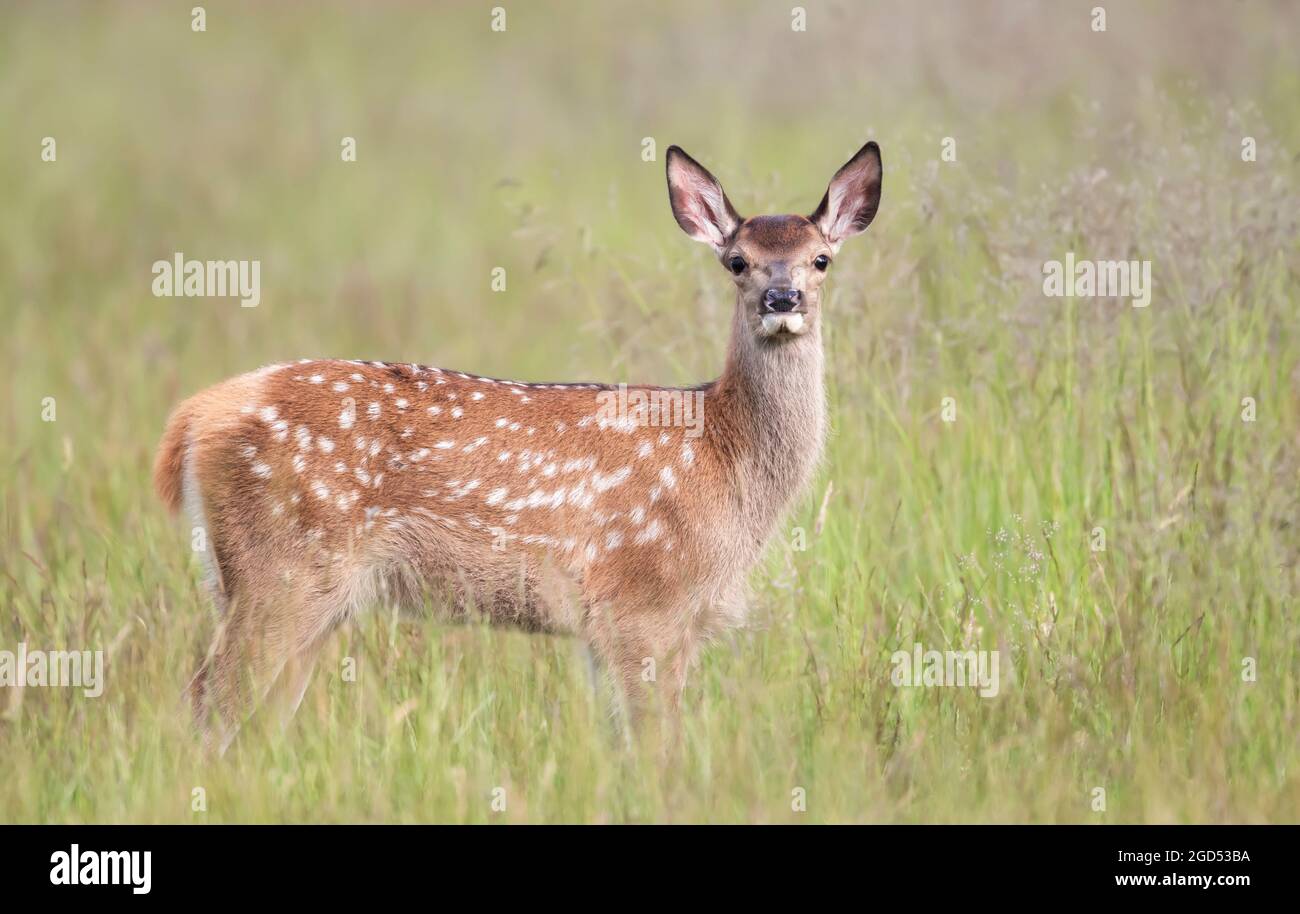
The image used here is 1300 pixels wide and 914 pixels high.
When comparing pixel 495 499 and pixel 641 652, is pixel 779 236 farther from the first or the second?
pixel 641 652

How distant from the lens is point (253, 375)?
6.00 m

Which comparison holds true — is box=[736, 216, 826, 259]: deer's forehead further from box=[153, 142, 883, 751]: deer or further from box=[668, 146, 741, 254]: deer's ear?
box=[668, 146, 741, 254]: deer's ear

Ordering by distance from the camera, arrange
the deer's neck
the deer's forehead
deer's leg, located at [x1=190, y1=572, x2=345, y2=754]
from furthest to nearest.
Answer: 1. the deer's neck
2. the deer's forehead
3. deer's leg, located at [x1=190, y1=572, x2=345, y2=754]

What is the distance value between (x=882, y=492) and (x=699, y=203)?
142cm

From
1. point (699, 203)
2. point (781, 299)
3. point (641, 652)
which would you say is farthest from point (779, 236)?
point (641, 652)

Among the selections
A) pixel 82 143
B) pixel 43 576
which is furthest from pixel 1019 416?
pixel 82 143

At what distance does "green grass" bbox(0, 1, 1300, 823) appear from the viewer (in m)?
5.07

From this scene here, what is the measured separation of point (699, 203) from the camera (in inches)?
257

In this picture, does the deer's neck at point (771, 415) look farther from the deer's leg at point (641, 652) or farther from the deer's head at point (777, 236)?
the deer's leg at point (641, 652)

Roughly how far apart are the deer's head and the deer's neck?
8cm

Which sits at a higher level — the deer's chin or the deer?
the deer's chin

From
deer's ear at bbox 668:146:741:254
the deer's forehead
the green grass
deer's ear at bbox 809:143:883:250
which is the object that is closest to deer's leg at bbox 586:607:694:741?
the green grass

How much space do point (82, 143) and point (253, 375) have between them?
31.9 ft

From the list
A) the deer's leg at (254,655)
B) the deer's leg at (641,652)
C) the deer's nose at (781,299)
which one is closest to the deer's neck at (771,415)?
the deer's nose at (781,299)
